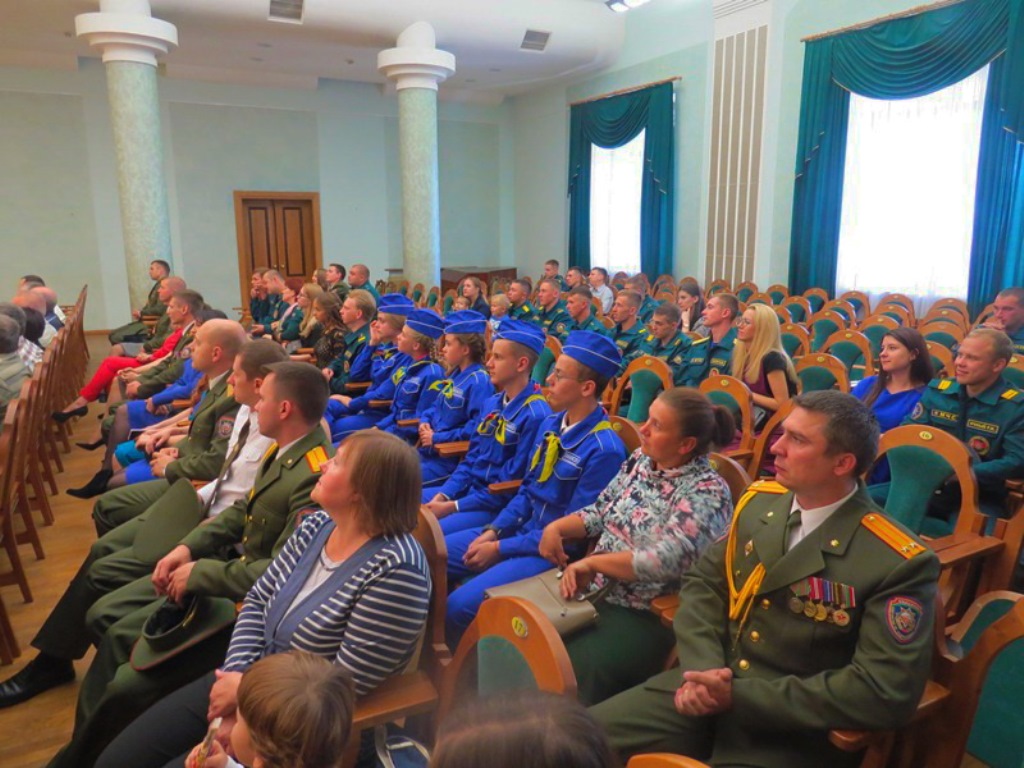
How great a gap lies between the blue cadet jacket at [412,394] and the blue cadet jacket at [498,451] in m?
0.79

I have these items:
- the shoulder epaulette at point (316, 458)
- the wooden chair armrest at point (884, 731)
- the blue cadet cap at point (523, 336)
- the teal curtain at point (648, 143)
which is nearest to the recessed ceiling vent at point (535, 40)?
the teal curtain at point (648, 143)

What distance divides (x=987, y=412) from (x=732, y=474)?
1538 mm

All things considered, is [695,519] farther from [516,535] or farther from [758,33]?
[758,33]

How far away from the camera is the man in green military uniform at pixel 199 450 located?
2.80 metres

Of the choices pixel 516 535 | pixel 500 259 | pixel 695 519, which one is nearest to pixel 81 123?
pixel 500 259

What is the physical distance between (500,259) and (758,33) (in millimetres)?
6725

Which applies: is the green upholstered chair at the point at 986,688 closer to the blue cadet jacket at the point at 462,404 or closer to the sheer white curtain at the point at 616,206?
the blue cadet jacket at the point at 462,404

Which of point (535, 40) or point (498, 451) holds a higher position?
point (535, 40)

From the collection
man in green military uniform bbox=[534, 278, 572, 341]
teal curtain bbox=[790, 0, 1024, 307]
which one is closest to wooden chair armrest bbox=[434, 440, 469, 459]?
man in green military uniform bbox=[534, 278, 572, 341]

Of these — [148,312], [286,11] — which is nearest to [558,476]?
[148,312]

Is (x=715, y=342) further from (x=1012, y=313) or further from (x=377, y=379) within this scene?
(x=1012, y=313)

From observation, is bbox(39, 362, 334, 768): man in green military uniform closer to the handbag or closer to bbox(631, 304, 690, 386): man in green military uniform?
the handbag

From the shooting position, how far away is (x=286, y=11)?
26.8ft

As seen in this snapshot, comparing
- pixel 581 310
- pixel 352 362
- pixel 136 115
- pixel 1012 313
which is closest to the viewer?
pixel 352 362
